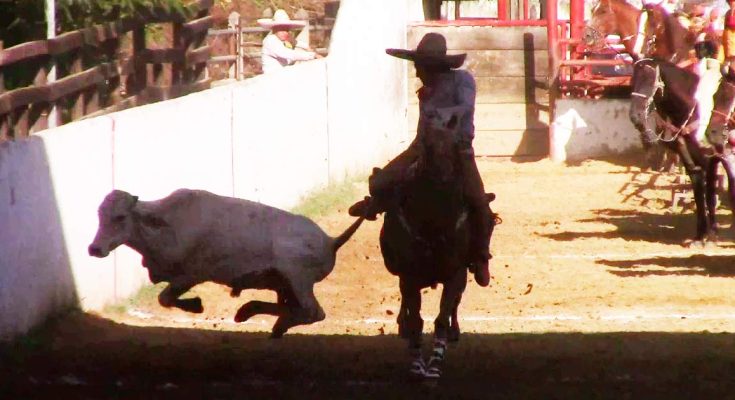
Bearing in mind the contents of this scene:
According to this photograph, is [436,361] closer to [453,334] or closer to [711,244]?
[453,334]

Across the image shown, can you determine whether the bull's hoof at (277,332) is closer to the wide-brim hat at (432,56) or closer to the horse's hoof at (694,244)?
the wide-brim hat at (432,56)

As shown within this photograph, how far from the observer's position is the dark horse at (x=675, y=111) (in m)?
18.0

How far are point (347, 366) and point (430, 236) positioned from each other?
101 cm

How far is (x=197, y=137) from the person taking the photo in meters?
15.8

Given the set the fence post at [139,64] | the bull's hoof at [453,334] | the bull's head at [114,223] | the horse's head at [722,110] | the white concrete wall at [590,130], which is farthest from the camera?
the white concrete wall at [590,130]

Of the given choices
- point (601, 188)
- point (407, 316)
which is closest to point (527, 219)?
point (601, 188)

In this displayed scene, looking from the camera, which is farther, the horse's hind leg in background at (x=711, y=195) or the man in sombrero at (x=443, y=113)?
the horse's hind leg in background at (x=711, y=195)

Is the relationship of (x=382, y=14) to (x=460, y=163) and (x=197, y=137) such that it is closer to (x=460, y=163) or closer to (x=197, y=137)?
(x=197, y=137)

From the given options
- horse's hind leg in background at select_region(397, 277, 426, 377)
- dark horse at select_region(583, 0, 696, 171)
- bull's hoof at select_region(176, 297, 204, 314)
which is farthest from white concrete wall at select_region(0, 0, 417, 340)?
dark horse at select_region(583, 0, 696, 171)

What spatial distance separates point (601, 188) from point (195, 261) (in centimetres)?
1418

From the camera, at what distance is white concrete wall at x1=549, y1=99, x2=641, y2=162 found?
26219mm

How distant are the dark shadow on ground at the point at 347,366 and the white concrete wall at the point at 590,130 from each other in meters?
14.4

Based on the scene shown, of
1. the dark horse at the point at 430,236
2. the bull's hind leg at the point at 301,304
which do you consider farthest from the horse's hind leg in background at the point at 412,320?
the bull's hind leg at the point at 301,304

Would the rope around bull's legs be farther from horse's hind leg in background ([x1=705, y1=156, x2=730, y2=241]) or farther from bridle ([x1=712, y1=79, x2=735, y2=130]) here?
horse's hind leg in background ([x1=705, y1=156, x2=730, y2=241])
